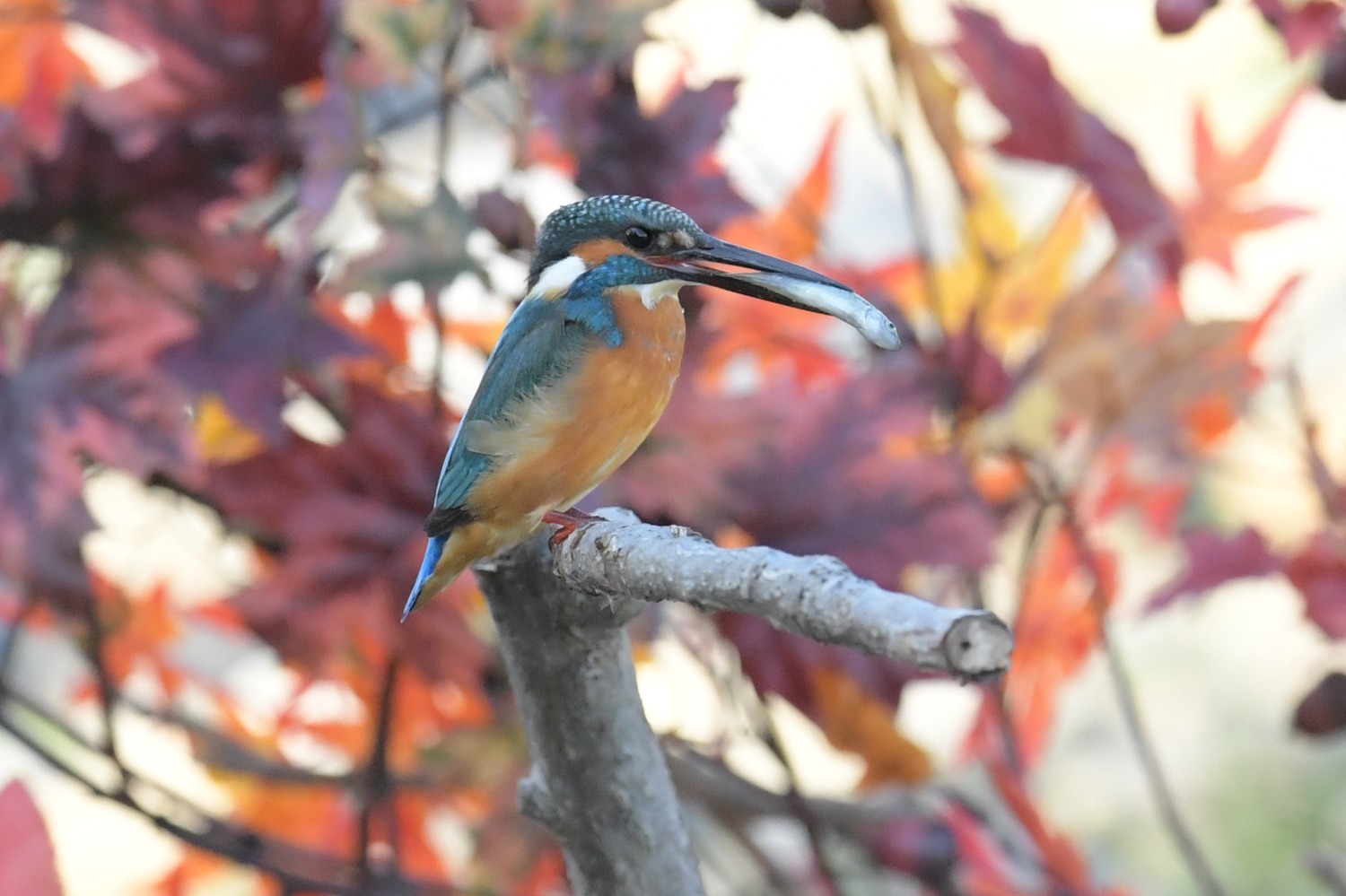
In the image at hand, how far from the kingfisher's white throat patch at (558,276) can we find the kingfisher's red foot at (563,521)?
0.09 m

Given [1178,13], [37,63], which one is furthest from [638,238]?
[37,63]

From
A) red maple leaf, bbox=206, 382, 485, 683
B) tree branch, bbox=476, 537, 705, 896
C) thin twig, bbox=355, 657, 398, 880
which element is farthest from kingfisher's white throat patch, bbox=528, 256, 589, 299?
thin twig, bbox=355, 657, 398, 880

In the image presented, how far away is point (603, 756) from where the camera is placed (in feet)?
1.93

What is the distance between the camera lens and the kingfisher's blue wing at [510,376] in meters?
0.57

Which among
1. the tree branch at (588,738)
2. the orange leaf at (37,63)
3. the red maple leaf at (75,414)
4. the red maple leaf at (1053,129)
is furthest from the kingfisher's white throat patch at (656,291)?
the orange leaf at (37,63)

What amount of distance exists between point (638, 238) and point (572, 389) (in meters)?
0.06

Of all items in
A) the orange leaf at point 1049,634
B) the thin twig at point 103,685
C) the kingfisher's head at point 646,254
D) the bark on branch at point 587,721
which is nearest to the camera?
the kingfisher's head at point 646,254

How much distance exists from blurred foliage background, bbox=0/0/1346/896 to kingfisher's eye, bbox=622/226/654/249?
21cm

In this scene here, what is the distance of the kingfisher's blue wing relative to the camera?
565 millimetres

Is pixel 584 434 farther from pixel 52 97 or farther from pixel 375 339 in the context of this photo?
pixel 52 97

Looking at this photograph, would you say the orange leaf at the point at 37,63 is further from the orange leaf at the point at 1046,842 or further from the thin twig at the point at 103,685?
the orange leaf at the point at 1046,842

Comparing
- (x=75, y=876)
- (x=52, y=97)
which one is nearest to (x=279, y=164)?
(x=52, y=97)

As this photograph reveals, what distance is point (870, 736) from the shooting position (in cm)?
101

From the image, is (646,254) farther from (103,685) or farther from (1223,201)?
(1223,201)
